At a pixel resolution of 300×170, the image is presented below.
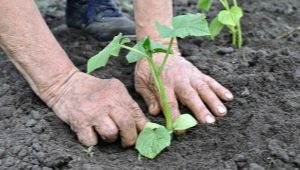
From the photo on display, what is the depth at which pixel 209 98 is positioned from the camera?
5.96 ft

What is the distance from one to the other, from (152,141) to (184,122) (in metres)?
0.11

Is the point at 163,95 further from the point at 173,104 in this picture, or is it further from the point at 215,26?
the point at 215,26

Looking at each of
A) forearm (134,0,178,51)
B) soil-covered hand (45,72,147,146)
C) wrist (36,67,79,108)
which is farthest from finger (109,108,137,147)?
forearm (134,0,178,51)

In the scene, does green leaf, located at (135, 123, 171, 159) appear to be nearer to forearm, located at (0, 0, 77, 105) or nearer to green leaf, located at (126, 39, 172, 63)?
green leaf, located at (126, 39, 172, 63)

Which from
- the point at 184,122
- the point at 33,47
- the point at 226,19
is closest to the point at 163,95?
the point at 184,122

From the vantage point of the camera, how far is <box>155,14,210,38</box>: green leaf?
5.13 ft

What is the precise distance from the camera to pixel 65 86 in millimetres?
1820

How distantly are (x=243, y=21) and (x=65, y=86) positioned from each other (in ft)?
3.44

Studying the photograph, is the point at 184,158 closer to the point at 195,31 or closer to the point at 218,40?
the point at 195,31

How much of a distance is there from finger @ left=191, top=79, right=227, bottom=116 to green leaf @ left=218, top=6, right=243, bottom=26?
404 millimetres

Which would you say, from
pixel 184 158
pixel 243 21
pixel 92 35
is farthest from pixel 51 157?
pixel 243 21

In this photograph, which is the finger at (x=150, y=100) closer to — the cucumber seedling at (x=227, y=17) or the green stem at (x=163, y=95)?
the green stem at (x=163, y=95)

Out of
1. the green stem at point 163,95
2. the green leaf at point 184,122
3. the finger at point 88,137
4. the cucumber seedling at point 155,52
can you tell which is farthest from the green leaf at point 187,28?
the finger at point 88,137

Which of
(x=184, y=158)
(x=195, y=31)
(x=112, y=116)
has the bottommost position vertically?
(x=184, y=158)
